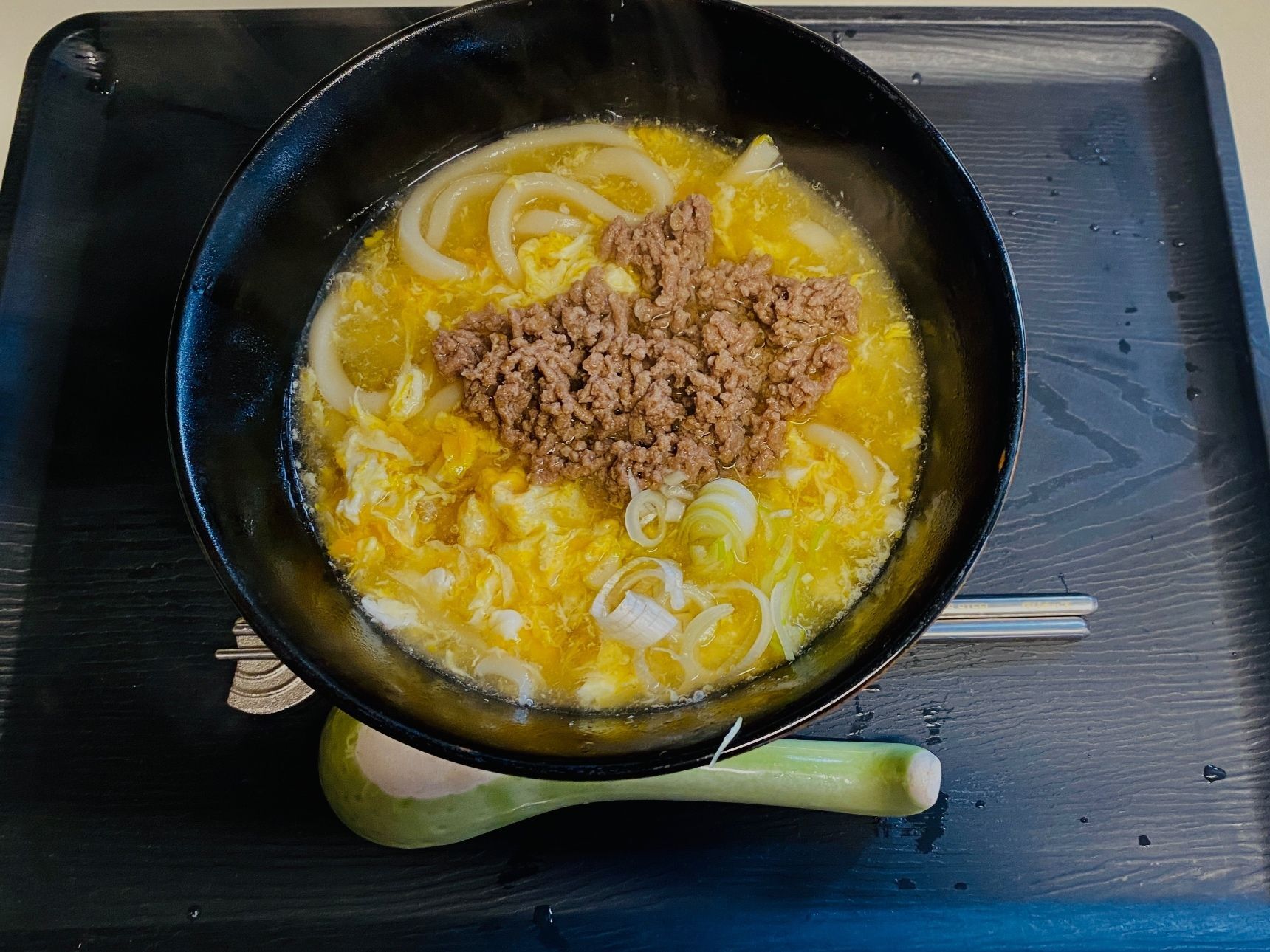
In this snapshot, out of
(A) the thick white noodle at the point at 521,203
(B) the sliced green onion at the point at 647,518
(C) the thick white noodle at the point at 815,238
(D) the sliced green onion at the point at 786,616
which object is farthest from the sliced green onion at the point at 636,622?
(C) the thick white noodle at the point at 815,238

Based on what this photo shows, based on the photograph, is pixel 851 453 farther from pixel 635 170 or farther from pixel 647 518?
pixel 635 170

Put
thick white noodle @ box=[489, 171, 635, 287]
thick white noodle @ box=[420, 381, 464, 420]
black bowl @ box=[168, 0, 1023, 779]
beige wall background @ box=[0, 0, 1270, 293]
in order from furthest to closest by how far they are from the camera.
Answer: beige wall background @ box=[0, 0, 1270, 293] → thick white noodle @ box=[489, 171, 635, 287] → thick white noodle @ box=[420, 381, 464, 420] → black bowl @ box=[168, 0, 1023, 779]

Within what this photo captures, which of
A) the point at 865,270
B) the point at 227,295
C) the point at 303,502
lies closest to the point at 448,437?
the point at 303,502

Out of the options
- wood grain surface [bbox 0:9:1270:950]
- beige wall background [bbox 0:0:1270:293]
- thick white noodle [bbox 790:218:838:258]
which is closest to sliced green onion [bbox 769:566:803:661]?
wood grain surface [bbox 0:9:1270:950]

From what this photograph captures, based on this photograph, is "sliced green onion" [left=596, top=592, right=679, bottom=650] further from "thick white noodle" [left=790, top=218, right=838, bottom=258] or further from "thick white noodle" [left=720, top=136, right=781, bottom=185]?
"thick white noodle" [left=720, top=136, right=781, bottom=185]

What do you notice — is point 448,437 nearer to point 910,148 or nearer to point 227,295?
point 227,295

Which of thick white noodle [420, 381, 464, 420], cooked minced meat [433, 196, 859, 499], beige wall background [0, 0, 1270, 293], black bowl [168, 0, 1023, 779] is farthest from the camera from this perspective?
beige wall background [0, 0, 1270, 293]

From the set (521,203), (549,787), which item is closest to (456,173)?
(521,203)
